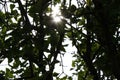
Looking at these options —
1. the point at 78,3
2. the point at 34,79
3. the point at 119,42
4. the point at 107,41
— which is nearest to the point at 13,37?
the point at 34,79

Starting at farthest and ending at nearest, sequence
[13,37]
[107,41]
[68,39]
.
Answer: [68,39] → [13,37] → [107,41]

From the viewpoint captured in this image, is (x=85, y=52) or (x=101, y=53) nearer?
(x=101, y=53)

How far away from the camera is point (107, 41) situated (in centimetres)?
298

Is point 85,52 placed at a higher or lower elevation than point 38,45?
lower

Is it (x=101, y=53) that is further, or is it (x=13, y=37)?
(x=101, y=53)

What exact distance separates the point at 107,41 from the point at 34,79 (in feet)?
3.71

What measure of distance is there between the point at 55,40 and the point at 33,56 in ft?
2.48

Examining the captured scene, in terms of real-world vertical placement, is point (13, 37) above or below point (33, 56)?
above

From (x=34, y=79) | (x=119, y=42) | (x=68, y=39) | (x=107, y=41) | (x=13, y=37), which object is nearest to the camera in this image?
(x=107, y=41)

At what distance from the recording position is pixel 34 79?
356 cm

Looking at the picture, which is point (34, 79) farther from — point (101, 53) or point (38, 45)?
point (101, 53)

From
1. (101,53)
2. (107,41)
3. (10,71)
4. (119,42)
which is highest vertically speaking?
(107,41)

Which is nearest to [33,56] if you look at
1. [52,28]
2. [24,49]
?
[24,49]

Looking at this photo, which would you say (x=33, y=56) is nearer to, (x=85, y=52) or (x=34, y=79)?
(x=34, y=79)
